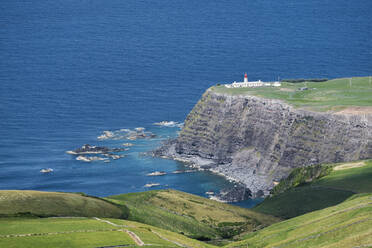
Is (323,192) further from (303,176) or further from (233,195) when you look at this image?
(233,195)

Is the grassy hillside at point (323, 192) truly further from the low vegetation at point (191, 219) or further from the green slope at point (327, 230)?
the green slope at point (327, 230)

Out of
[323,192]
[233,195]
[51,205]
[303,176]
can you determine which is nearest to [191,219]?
[51,205]

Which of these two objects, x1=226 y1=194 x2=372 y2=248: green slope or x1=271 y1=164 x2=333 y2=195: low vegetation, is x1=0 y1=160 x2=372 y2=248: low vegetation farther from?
x1=271 y1=164 x2=333 y2=195: low vegetation

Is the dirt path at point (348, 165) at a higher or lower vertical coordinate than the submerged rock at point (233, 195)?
higher

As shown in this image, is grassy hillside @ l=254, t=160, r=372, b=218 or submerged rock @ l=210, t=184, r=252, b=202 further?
submerged rock @ l=210, t=184, r=252, b=202

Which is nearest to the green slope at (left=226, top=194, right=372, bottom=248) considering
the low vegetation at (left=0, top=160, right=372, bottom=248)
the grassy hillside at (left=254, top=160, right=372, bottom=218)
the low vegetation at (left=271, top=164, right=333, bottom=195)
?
the low vegetation at (left=0, top=160, right=372, bottom=248)

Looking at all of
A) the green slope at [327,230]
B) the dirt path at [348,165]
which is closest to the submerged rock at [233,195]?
the dirt path at [348,165]

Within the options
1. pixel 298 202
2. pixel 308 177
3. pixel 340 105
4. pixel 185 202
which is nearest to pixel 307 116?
pixel 340 105
